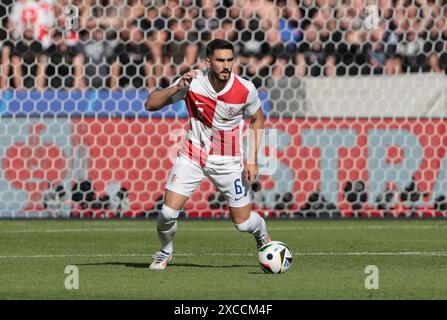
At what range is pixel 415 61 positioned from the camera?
1677cm

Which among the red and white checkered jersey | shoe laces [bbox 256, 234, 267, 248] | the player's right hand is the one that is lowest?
shoe laces [bbox 256, 234, 267, 248]

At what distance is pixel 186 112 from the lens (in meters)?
14.9

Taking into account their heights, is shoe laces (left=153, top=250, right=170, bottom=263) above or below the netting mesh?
below

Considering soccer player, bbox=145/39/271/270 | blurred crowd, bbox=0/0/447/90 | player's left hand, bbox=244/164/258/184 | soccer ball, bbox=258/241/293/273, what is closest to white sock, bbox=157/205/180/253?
soccer player, bbox=145/39/271/270

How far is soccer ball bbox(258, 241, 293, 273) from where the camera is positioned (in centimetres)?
866

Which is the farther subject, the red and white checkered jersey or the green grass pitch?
the red and white checkered jersey

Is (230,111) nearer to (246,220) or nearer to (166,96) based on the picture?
(166,96)

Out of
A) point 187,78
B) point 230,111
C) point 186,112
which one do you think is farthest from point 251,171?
point 186,112

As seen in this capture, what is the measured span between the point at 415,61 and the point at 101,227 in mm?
5507

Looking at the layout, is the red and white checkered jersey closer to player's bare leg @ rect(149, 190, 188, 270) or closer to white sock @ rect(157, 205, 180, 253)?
player's bare leg @ rect(149, 190, 188, 270)

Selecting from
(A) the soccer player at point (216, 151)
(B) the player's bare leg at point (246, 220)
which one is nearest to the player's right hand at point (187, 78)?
(A) the soccer player at point (216, 151)

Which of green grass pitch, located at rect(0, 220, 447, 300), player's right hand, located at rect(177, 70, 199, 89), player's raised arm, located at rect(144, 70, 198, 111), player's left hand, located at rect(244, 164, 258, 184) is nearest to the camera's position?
green grass pitch, located at rect(0, 220, 447, 300)

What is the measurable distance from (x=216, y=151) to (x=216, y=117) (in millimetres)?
253
